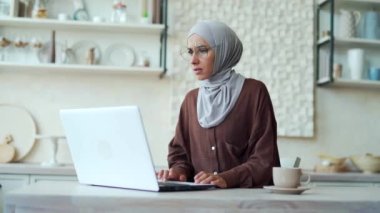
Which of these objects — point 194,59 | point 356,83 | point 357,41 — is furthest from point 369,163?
point 194,59

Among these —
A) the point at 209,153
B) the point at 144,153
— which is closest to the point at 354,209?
the point at 144,153

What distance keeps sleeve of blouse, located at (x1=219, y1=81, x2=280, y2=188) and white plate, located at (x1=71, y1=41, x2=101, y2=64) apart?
1.87 m

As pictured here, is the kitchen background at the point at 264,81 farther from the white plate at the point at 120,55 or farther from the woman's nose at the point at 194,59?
the woman's nose at the point at 194,59

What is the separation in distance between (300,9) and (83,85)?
148 centimetres

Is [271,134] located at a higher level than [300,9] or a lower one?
lower

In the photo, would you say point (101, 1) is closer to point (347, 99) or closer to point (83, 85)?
point (83, 85)

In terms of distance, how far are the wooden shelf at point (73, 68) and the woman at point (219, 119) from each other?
1.46m

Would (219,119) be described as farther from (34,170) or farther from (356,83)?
(356,83)

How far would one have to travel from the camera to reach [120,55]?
3406 millimetres

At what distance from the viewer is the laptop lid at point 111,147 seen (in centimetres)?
113

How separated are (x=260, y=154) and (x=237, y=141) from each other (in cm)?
12

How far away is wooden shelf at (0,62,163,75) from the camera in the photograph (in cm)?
315

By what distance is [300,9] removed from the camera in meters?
3.56

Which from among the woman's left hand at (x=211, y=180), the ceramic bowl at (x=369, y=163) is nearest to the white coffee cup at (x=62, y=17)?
the ceramic bowl at (x=369, y=163)
